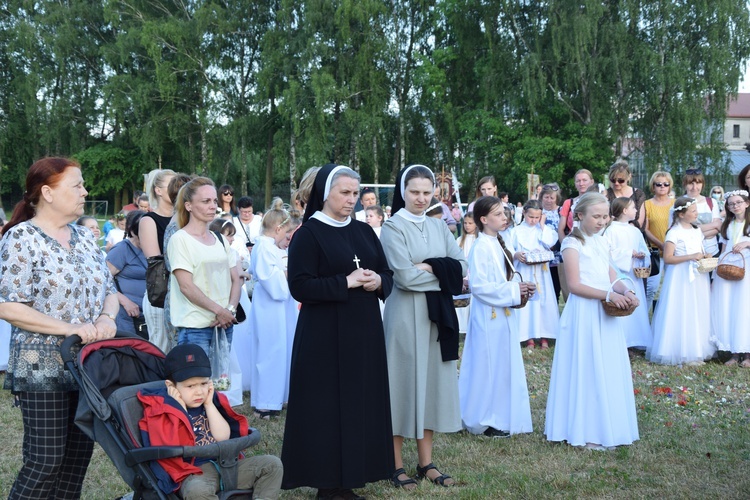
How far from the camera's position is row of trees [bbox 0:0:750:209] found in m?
33.5

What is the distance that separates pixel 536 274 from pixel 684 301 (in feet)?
7.10

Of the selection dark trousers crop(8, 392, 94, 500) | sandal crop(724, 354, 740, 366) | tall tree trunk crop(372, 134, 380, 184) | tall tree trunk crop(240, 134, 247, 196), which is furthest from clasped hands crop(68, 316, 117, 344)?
tall tree trunk crop(240, 134, 247, 196)

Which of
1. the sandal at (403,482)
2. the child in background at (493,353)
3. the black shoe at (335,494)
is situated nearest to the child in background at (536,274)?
the child in background at (493,353)

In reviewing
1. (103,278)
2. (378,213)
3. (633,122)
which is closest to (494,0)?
(633,122)

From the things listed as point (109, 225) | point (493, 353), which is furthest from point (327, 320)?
point (109, 225)

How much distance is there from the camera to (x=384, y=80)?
38375 mm

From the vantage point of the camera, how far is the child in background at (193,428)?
12.9ft

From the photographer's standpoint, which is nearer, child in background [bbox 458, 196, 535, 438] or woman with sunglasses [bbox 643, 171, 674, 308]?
child in background [bbox 458, 196, 535, 438]

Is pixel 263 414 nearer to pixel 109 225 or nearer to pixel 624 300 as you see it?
pixel 624 300

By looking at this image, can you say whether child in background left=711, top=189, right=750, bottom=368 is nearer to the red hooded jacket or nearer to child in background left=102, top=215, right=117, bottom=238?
the red hooded jacket

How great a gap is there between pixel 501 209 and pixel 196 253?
2.67 m

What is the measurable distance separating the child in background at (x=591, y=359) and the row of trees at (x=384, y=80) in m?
28.3

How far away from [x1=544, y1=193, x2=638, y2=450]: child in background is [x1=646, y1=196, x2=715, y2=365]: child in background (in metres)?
3.81

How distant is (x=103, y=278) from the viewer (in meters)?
4.46
